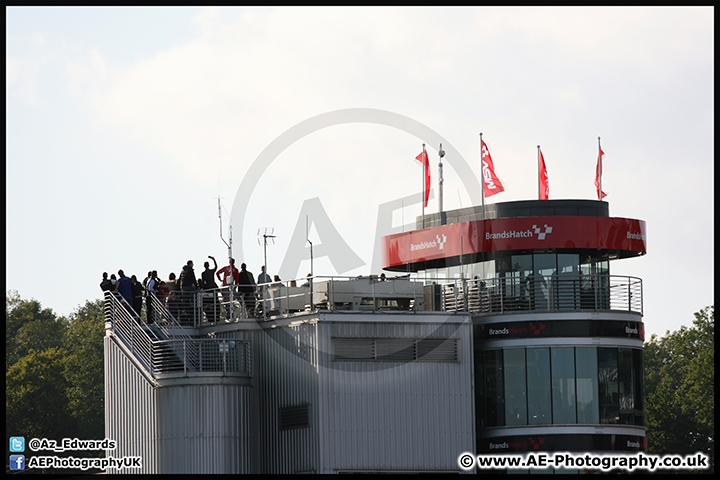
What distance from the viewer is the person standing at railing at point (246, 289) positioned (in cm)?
5016

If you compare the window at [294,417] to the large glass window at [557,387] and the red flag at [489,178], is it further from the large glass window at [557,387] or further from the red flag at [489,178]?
the red flag at [489,178]

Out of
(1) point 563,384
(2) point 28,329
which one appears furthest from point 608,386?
(2) point 28,329

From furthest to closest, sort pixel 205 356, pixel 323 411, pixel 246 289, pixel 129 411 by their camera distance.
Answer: pixel 246 289
pixel 129 411
pixel 205 356
pixel 323 411

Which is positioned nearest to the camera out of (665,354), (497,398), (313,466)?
(313,466)

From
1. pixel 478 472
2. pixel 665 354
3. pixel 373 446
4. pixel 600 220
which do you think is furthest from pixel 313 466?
pixel 665 354

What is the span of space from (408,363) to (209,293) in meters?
8.43

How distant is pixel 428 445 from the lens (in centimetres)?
4716

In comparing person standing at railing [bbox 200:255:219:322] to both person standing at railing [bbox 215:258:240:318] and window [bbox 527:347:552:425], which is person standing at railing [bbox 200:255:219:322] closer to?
person standing at railing [bbox 215:258:240:318]

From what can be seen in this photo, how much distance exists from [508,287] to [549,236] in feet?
7.90

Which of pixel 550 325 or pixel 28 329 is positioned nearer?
pixel 550 325

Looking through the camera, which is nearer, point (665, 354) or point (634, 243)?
point (634, 243)

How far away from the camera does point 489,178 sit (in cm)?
5622

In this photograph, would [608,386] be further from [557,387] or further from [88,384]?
[88,384]

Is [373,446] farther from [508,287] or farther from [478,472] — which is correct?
[508,287]
